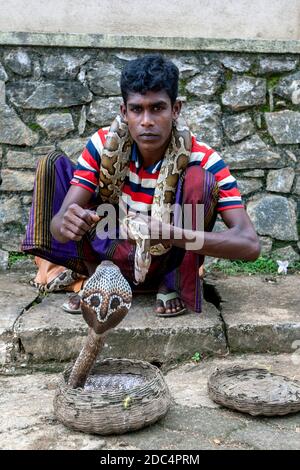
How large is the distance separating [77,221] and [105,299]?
2.06 feet

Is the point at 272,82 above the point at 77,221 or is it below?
above

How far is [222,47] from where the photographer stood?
4.62 m

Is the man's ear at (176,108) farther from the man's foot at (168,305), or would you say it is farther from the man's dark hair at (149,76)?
the man's foot at (168,305)

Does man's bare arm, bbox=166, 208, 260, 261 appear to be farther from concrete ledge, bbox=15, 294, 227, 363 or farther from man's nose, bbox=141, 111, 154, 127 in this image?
man's nose, bbox=141, 111, 154, 127

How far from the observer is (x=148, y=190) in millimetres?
3617

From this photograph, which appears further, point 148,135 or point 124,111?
point 124,111

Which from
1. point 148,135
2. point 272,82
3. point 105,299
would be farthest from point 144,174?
point 272,82

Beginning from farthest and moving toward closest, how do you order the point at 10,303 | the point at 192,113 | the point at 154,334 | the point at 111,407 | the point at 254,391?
the point at 192,113, the point at 10,303, the point at 154,334, the point at 254,391, the point at 111,407

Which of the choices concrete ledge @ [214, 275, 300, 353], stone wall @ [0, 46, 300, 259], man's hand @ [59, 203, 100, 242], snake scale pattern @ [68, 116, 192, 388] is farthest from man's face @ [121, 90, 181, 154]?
stone wall @ [0, 46, 300, 259]

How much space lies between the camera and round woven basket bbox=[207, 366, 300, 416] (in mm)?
2723

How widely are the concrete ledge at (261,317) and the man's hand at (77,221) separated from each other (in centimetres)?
99

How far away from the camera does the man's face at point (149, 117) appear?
10.7 feet

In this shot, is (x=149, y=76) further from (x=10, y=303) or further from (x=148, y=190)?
(x=10, y=303)
